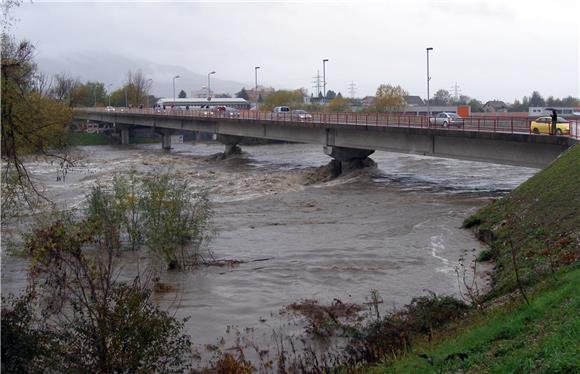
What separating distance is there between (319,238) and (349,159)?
27.4 meters

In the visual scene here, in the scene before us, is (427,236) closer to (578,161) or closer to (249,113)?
(578,161)

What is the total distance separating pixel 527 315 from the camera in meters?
10.5

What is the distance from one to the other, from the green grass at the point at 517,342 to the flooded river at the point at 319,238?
17.4 ft

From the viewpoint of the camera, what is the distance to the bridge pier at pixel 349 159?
5291cm

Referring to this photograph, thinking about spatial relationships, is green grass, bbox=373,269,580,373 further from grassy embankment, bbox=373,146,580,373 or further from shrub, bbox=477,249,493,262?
shrub, bbox=477,249,493,262

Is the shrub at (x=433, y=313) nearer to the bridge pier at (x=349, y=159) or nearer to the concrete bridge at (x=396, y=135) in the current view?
the concrete bridge at (x=396, y=135)

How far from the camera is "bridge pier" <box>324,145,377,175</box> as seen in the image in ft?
174

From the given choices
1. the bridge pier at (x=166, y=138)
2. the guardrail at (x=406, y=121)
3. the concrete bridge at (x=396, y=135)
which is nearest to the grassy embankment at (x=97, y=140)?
the bridge pier at (x=166, y=138)

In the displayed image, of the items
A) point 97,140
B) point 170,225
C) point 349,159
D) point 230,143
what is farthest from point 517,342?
point 97,140

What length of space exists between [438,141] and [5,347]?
36.3 m

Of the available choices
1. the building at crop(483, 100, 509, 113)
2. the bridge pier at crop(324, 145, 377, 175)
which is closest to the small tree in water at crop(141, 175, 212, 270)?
the bridge pier at crop(324, 145, 377, 175)

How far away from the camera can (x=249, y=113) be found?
72125 mm

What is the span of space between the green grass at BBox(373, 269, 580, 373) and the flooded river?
17.4ft

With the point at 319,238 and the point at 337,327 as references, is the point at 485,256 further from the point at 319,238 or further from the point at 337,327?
the point at 337,327
